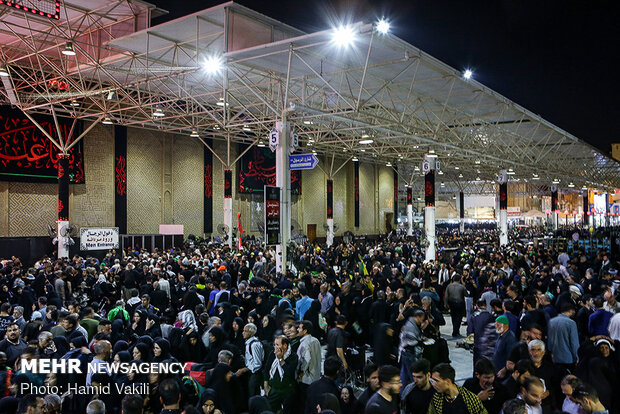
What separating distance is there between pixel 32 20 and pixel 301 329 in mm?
15502

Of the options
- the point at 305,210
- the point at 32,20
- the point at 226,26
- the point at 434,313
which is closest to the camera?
the point at 434,313

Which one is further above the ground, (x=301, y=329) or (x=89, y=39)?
(x=89, y=39)

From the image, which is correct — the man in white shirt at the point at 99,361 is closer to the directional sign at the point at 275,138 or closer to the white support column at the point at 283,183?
the white support column at the point at 283,183

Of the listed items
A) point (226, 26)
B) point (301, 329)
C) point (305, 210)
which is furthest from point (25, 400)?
point (305, 210)

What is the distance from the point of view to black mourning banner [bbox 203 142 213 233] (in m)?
28.9

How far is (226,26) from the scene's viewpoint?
11859 mm

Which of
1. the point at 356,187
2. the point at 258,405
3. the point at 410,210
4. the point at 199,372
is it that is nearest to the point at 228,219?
the point at 356,187

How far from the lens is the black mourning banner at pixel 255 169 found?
99.9ft

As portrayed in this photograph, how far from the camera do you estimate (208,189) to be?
95.2ft

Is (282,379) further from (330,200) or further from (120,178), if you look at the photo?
(330,200)

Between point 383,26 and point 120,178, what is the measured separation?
1838 cm

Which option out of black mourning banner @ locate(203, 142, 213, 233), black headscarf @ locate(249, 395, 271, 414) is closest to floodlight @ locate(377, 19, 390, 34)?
black headscarf @ locate(249, 395, 271, 414)

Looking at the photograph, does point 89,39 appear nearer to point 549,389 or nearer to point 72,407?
point 72,407

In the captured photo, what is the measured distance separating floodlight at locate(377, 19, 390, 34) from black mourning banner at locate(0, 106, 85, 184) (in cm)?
1567
